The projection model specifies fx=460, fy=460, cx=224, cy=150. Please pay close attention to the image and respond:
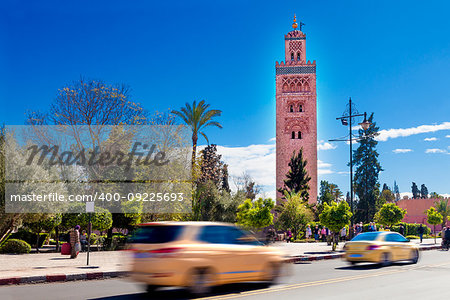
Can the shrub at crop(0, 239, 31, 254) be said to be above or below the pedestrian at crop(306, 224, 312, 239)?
above

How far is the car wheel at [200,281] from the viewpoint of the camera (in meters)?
9.27

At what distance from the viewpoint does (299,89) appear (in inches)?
2849

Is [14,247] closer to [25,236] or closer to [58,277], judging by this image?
[25,236]

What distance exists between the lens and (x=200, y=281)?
941 centimetres

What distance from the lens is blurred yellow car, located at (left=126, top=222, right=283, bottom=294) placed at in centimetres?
907

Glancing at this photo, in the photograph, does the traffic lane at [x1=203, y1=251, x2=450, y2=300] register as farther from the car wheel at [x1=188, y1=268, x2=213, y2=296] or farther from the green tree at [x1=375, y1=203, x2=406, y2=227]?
the green tree at [x1=375, y1=203, x2=406, y2=227]

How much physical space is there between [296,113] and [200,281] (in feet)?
210

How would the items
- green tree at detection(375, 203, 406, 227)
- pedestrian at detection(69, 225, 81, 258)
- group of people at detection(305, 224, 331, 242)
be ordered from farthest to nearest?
group of people at detection(305, 224, 331, 242), green tree at detection(375, 203, 406, 227), pedestrian at detection(69, 225, 81, 258)

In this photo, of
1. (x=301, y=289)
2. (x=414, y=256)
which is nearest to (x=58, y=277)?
(x=301, y=289)

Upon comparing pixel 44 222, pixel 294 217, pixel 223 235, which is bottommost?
pixel 294 217

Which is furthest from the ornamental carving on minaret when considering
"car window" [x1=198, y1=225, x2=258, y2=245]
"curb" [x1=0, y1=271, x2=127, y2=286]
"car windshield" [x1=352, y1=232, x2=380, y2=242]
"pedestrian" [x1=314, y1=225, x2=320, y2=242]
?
"car window" [x1=198, y1=225, x2=258, y2=245]

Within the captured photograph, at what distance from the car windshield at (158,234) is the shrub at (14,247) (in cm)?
1945

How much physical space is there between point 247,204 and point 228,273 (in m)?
31.4

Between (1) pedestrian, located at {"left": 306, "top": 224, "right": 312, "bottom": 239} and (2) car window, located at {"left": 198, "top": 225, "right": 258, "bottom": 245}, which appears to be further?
(1) pedestrian, located at {"left": 306, "top": 224, "right": 312, "bottom": 239}
